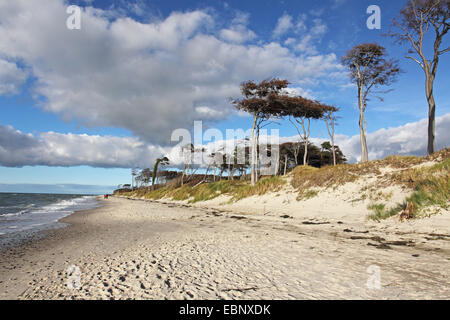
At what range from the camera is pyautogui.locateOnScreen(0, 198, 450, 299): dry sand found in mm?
3014

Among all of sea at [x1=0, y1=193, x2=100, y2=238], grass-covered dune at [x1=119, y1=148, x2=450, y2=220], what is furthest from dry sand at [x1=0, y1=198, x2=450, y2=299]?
sea at [x1=0, y1=193, x2=100, y2=238]

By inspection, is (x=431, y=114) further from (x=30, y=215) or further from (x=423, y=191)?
(x=30, y=215)

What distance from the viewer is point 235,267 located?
4051 millimetres

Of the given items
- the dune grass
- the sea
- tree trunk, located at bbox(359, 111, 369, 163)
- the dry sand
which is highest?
tree trunk, located at bbox(359, 111, 369, 163)

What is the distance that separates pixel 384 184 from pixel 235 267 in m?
10.9

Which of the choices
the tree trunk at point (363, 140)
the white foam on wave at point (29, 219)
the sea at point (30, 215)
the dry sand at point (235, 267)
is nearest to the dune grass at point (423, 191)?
the dry sand at point (235, 267)

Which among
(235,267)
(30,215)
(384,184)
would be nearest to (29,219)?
(30,215)

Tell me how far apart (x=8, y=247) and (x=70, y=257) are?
2788 millimetres

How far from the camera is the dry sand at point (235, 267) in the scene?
9.89 feet

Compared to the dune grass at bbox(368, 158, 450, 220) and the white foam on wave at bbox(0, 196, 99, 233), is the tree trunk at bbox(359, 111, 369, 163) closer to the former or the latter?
the dune grass at bbox(368, 158, 450, 220)

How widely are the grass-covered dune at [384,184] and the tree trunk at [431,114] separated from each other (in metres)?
1.60

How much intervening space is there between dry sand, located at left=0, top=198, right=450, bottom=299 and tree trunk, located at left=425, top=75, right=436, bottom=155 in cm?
901
